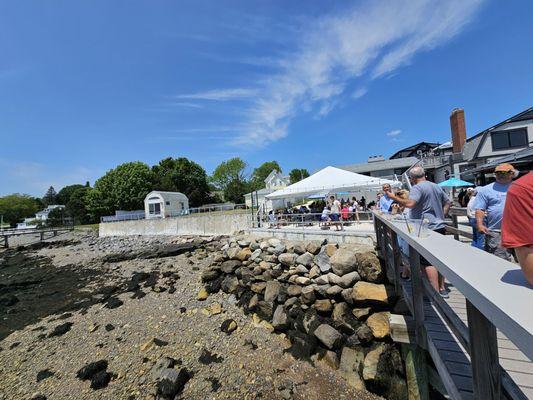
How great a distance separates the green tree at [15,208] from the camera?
6328 cm

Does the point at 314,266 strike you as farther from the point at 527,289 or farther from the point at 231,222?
the point at 231,222

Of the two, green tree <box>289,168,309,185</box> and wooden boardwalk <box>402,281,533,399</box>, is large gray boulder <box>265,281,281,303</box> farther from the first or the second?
green tree <box>289,168,309,185</box>

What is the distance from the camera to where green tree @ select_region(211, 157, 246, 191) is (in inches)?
2169

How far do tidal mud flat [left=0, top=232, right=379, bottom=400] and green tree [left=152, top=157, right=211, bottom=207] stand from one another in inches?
1348

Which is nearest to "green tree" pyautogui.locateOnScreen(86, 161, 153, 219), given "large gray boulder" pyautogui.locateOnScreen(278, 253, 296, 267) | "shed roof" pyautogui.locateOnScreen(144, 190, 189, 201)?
"shed roof" pyautogui.locateOnScreen(144, 190, 189, 201)

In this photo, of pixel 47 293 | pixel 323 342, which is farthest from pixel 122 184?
pixel 323 342

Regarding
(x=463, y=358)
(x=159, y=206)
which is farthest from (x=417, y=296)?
(x=159, y=206)

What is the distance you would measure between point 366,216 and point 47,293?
17237mm

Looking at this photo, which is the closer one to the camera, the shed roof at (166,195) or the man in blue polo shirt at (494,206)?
the man in blue polo shirt at (494,206)

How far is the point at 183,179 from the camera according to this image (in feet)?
159

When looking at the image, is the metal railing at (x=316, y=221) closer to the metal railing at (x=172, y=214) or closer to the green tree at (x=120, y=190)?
the metal railing at (x=172, y=214)

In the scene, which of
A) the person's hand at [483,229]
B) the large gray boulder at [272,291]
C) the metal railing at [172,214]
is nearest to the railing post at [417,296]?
the person's hand at [483,229]

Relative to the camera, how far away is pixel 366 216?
14.0m

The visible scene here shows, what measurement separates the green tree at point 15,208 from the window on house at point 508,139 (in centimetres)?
9171
